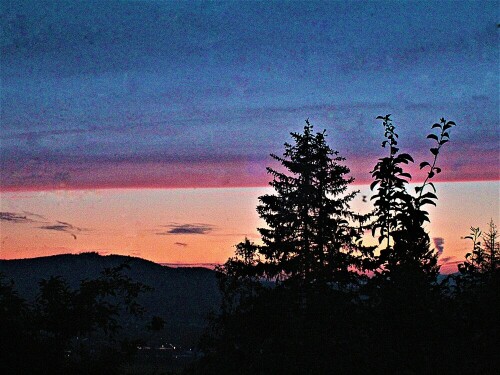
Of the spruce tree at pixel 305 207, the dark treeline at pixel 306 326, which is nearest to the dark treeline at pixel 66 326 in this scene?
the dark treeline at pixel 306 326

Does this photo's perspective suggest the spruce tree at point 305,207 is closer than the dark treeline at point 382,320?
No

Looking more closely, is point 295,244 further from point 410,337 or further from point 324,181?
point 410,337

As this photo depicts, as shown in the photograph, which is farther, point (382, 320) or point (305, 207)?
point (305, 207)

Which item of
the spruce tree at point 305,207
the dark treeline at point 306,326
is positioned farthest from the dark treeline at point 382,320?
the spruce tree at point 305,207

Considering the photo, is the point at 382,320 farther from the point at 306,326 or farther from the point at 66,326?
the point at 66,326

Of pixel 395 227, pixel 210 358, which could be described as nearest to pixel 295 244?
pixel 395 227

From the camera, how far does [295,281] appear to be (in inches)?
342

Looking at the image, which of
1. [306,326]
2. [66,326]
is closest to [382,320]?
[306,326]

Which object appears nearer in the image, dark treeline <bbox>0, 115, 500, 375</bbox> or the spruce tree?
dark treeline <bbox>0, 115, 500, 375</bbox>

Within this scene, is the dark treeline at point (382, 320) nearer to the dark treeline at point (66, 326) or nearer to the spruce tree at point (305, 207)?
the dark treeline at point (66, 326)

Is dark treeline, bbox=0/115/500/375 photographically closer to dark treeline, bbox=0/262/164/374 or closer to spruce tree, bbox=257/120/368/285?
dark treeline, bbox=0/262/164/374

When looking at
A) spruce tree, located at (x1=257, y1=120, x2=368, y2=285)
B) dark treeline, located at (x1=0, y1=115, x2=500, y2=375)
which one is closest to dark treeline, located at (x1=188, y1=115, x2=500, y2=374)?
dark treeline, located at (x1=0, y1=115, x2=500, y2=375)

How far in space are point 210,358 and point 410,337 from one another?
2.60 meters

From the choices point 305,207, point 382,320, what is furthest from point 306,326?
point 305,207
